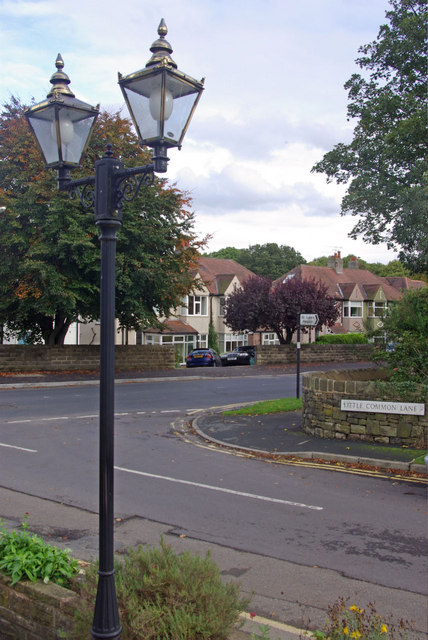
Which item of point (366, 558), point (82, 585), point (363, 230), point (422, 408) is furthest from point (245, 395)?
point (82, 585)

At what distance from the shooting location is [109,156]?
14.4 ft

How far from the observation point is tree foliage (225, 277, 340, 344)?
41.2 m

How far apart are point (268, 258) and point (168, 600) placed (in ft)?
277

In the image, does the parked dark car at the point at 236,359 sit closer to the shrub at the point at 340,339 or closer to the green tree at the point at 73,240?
the shrub at the point at 340,339

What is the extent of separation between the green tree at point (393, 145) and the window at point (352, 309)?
41.6 metres

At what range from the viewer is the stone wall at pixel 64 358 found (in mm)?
29219

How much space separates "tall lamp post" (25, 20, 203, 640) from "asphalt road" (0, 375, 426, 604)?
310 centimetres

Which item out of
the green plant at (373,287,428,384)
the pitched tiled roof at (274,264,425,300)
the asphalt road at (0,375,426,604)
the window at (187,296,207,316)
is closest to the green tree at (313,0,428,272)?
the green plant at (373,287,428,384)

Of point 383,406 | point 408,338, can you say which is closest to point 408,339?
point 408,338

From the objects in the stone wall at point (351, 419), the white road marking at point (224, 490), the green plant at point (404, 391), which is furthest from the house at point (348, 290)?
the white road marking at point (224, 490)

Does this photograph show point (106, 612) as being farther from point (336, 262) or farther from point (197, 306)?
point (336, 262)

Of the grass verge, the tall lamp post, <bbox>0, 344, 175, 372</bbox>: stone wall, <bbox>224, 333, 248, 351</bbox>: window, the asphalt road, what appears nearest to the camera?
the tall lamp post

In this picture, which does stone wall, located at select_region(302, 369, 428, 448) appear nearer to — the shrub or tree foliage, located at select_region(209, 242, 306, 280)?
the shrub

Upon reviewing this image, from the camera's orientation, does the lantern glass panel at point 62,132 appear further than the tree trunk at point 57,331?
No
